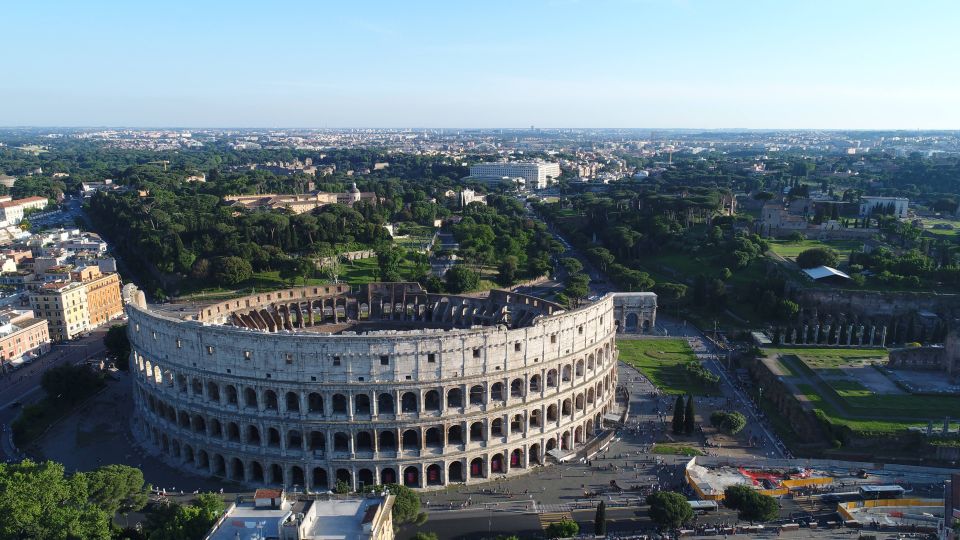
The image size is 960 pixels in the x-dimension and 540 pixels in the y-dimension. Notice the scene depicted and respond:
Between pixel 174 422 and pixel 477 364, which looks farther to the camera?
pixel 174 422

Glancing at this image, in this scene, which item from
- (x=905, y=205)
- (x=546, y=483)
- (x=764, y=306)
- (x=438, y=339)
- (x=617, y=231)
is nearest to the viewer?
(x=438, y=339)

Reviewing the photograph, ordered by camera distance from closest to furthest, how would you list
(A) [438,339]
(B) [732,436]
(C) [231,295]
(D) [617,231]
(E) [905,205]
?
1. (A) [438,339]
2. (B) [732,436]
3. (C) [231,295]
4. (D) [617,231]
5. (E) [905,205]

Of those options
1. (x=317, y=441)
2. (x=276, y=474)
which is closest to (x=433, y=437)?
(x=317, y=441)

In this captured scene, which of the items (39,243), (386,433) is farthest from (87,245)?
(386,433)

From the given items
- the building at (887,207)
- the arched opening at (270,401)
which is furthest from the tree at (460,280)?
the building at (887,207)

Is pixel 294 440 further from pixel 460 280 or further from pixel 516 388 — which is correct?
pixel 460 280

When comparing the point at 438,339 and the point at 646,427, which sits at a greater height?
the point at 438,339

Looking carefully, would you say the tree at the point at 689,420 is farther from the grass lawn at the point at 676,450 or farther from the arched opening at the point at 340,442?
the arched opening at the point at 340,442

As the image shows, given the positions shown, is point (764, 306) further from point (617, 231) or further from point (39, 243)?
point (39, 243)
